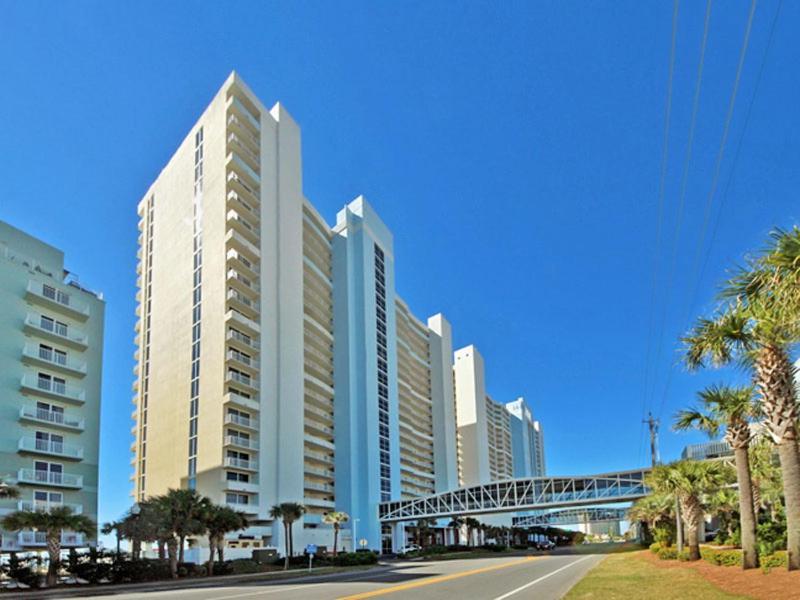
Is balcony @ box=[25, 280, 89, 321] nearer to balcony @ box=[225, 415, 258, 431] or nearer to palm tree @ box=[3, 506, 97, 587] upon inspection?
balcony @ box=[225, 415, 258, 431]

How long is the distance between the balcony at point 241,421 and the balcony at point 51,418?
14.1 meters

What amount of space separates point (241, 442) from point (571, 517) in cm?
14745

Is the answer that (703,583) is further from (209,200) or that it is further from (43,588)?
(209,200)

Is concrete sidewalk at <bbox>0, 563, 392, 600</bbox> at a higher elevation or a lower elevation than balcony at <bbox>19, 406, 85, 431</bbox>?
lower

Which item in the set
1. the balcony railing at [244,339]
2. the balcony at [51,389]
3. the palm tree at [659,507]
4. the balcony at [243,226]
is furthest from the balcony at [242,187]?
the palm tree at [659,507]

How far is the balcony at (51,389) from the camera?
163ft

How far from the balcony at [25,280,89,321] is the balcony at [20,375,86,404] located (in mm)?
6090

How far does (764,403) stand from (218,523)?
125 feet

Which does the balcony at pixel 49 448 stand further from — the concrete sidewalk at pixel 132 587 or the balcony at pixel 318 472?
the balcony at pixel 318 472

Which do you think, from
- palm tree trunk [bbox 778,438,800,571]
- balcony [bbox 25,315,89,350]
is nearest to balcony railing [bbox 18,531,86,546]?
balcony [bbox 25,315,89,350]

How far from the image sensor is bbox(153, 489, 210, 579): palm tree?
42594 mm

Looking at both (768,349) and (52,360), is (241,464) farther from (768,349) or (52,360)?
(768,349)

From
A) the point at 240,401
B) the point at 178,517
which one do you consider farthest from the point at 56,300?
the point at 178,517

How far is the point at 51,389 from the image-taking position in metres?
51.4
